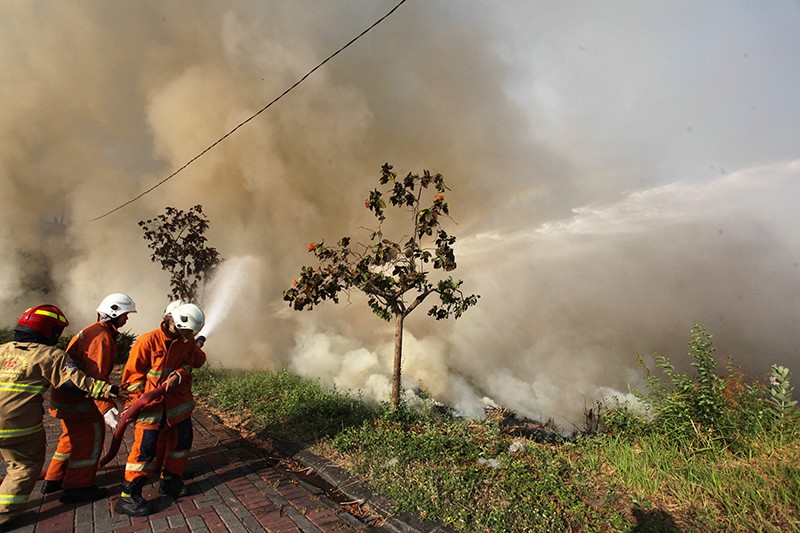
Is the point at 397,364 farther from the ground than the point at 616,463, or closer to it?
farther from the ground

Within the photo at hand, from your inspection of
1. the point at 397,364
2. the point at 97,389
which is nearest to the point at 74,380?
the point at 97,389

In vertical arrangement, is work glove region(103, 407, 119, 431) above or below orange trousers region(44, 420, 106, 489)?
above

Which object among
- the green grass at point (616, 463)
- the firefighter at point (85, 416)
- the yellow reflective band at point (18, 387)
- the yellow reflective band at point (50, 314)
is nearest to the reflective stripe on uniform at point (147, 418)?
the firefighter at point (85, 416)

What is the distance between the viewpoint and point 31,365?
3709mm

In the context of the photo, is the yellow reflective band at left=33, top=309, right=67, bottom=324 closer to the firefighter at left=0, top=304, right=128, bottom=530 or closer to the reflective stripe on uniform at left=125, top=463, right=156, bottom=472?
the firefighter at left=0, top=304, right=128, bottom=530

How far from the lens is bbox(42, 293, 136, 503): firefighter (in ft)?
13.4

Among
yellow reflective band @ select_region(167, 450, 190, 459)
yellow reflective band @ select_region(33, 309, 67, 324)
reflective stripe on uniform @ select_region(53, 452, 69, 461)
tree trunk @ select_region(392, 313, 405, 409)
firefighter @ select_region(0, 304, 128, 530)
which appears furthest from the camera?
tree trunk @ select_region(392, 313, 405, 409)

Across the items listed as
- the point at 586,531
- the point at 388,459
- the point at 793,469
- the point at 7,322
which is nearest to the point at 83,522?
the point at 388,459

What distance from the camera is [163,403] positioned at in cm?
426

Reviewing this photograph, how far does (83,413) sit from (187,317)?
144 cm

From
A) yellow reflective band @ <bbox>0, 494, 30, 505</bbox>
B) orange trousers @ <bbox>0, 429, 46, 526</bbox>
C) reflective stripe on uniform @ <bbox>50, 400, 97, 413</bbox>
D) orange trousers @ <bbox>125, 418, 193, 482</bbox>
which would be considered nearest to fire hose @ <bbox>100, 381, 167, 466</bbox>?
orange trousers @ <bbox>125, 418, 193, 482</bbox>

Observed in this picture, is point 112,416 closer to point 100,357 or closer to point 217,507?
point 100,357

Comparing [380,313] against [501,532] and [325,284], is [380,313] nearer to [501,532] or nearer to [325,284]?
[325,284]

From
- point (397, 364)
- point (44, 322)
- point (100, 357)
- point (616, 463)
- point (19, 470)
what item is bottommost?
point (616, 463)
